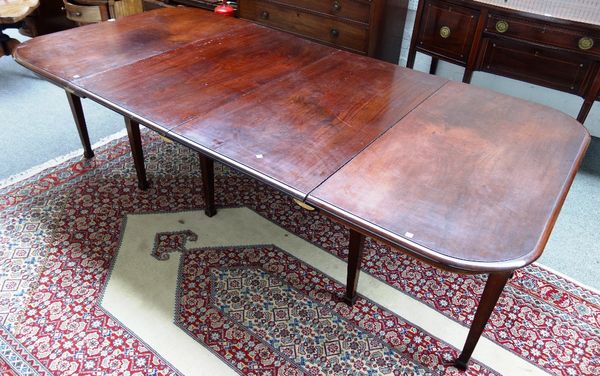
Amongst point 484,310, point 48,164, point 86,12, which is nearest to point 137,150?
point 48,164

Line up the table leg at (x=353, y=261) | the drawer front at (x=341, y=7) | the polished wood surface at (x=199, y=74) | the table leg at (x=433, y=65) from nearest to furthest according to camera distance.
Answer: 1. the table leg at (x=353, y=261)
2. the polished wood surface at (x=199, y=74)
3. the drawer front at (x=341, y=7)
4. the table leg at (x=433, y=65)

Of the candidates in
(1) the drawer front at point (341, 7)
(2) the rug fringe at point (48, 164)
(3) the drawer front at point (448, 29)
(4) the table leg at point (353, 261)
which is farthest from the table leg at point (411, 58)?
(2) the rug fringe at point (48, 164)

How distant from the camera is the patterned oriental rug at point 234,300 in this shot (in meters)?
1.40

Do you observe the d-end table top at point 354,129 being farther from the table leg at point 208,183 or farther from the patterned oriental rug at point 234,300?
the patterned oriental rug at point 234,300

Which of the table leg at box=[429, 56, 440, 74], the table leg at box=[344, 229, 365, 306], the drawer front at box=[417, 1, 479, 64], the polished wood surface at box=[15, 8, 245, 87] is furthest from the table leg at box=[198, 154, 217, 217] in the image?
Answer: the table leg at box=[429, 56, 440, 74]

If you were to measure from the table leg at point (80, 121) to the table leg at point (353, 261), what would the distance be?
1.51 m

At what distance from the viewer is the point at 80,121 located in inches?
84.8

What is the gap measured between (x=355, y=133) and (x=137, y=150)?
106 cm

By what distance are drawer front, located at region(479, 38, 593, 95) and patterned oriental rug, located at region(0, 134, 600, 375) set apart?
91cm

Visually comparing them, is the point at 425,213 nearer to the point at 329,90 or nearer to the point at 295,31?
the point at 329,90

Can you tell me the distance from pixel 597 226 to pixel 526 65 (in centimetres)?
79

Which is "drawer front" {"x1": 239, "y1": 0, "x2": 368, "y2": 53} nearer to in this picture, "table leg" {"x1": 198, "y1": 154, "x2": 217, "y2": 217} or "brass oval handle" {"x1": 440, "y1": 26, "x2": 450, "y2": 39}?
"brass oval handle" {"x1": 440, "y1": 26, "x2": 450, "y2": 39}

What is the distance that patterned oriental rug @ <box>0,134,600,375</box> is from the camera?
140 centimetres

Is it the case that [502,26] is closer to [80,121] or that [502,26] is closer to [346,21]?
[346,21]
